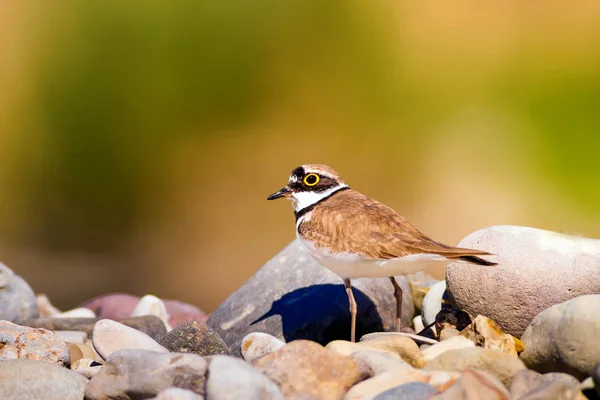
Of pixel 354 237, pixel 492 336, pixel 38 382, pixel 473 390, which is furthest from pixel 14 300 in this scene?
pixel 473 390

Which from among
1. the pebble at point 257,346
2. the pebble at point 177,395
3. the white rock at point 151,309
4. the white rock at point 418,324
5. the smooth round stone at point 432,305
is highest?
the pebble at point 177,395

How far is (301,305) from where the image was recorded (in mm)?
6328

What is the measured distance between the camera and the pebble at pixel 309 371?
4234 millimetres

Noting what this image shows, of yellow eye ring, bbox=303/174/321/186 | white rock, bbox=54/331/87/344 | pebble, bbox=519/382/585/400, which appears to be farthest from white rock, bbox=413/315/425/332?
white rock, bbox=54/331/87/344

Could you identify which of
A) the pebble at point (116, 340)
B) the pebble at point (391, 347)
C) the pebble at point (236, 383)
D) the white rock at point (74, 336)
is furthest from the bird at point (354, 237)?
the white rock at point (74, 336)

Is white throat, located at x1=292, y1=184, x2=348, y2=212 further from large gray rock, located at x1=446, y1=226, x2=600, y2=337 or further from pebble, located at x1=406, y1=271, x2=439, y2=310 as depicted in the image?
pebble, located at x1=406, y1=271, x2=439, y2=310

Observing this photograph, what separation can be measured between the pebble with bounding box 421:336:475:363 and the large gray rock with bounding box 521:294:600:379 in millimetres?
442

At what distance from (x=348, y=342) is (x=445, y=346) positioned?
2.05 feet

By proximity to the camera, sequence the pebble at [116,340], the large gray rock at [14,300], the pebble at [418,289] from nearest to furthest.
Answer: the pebble at [116,340], the pebble at [418,289], the large gray rock at [14,300]

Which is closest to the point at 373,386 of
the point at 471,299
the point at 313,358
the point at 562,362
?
the point at 313,358

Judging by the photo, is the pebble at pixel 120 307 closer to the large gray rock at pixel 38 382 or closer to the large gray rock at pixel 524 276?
the large gray rock at pixel 38 382

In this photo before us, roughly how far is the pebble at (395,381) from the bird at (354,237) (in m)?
1.09

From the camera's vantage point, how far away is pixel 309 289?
21.3 feet

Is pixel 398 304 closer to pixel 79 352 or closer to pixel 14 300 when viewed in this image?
pixel 79 352
